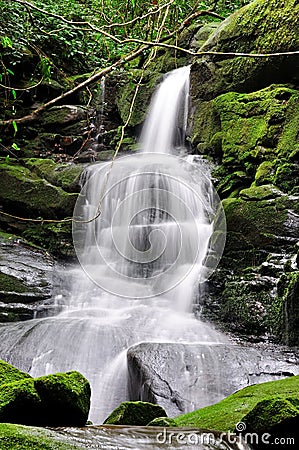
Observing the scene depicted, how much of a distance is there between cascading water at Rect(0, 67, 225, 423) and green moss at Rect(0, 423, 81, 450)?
102 inches

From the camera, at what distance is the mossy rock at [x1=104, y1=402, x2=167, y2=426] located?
246 cm

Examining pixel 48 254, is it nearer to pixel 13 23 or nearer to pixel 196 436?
pixel 13 23

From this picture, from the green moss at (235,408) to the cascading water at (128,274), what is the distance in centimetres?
103

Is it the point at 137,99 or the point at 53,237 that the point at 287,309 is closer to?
the point at 53,237

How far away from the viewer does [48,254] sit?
8.59 metres

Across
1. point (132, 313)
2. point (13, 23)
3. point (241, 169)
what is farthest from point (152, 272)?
point (13, 23)

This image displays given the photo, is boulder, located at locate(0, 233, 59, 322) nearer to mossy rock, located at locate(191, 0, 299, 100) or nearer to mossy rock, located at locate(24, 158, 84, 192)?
mossy rock, located at locate(24, 158, 84, 192)

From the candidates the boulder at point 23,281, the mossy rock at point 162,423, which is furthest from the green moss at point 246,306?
the mossy rock at point 162,423

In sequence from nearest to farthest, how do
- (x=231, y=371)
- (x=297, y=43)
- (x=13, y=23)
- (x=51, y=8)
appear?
(x=231, y=371)
(x=297, y=43)
(x=13, y=23)
(x=51, y=8)

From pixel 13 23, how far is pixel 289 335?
8.30 m

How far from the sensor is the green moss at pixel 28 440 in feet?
4.99

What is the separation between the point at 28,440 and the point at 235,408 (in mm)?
1580

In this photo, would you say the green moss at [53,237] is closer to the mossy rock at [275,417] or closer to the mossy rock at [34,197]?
the mossy rock at [34,197]

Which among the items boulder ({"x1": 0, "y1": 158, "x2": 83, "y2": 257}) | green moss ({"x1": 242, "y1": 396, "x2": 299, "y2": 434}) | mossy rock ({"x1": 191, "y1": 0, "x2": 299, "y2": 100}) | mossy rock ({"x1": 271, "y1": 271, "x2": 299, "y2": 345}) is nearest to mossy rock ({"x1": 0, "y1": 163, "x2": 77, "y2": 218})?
boulder ({"x1": 0, "y1": 158, "x2": 83, "y2": 257})
